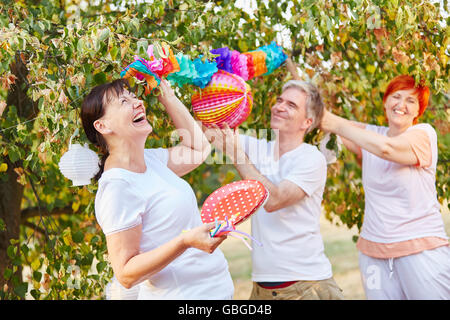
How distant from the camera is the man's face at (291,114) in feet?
9.74

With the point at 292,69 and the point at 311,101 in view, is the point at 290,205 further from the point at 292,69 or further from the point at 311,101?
the point at 292,69

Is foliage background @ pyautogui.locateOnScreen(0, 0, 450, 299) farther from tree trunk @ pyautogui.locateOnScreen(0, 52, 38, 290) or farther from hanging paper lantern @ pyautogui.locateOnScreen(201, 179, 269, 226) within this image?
hanging paper lantern @ pyautogui.locateOnScreen(201, 179, 269, 226)

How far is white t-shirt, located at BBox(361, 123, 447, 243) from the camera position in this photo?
3.05 m

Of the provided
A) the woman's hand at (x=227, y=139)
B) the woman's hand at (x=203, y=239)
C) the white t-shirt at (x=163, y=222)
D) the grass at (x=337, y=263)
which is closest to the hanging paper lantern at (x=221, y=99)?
the woman's hand at (x=227, y=139)

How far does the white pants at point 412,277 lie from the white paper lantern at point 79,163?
167 centimetres

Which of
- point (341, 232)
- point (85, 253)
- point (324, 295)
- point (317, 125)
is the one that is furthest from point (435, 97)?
point (341, 232)

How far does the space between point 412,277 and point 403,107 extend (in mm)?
908

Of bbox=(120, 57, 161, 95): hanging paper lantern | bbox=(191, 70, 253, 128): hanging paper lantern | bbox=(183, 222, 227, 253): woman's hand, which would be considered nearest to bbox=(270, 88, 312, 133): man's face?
bbox=(191, 70, 253, 128): hanging paper lantern

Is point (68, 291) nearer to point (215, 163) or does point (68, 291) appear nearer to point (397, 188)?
point (215, 163)

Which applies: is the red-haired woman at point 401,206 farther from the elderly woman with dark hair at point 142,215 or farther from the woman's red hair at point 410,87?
the elderly woman with dark hair at point 142,215

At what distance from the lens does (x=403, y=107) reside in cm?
316

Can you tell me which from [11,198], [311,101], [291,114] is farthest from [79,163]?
[11,198]

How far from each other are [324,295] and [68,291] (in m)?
1.23
